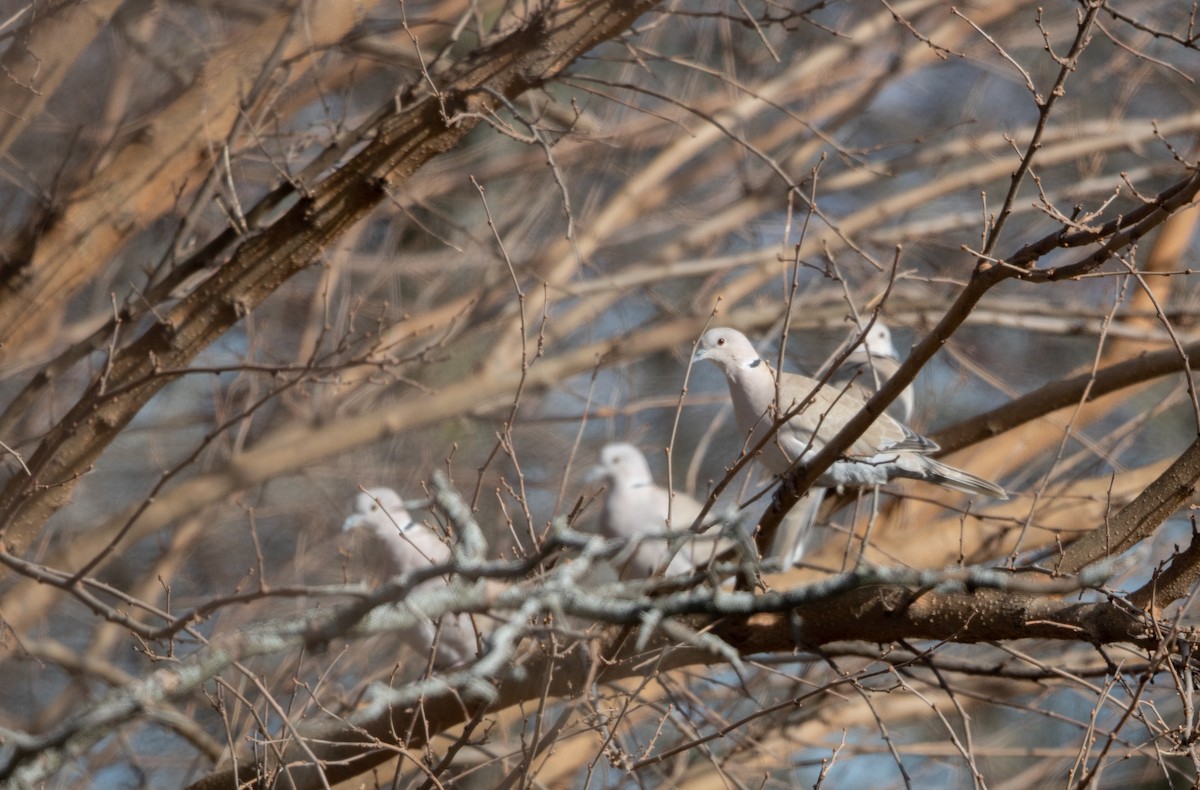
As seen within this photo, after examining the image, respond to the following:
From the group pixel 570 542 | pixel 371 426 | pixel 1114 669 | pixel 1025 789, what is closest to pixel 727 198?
pixel 371 426

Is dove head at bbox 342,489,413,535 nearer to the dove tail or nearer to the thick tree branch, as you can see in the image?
the thick tree branch

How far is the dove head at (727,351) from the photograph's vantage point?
4.26 metres

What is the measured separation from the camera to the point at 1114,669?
9.19ft

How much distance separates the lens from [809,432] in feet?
13.6

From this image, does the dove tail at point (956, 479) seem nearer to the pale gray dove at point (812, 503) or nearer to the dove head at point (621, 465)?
the pale gray dove at point (812, 503)

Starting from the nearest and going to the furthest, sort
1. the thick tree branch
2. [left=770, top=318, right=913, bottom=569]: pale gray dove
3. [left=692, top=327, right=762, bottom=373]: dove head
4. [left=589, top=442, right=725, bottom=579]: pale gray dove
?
the thick tree branch < [left=692, top=327, right=762, bottom=373]: dove head < [left=770, top=318, right=913, bottom=569]: pale gray dove < [left=589, top=442, right=725, bottom=579]: pale gray dove

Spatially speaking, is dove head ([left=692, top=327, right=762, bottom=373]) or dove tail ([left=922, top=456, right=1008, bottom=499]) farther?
dove head ([left=692, top=327, right=762, bottom=373])

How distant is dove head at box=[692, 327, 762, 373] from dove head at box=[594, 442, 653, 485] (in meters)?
1.14

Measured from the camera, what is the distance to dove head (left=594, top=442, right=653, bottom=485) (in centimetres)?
Answer: 540

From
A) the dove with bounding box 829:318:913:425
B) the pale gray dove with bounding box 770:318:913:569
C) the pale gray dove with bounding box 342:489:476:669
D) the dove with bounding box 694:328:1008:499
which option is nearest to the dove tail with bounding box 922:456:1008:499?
the dove with bounding box 694:328:1008:499

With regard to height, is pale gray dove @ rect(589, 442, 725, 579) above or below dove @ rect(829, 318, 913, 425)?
below

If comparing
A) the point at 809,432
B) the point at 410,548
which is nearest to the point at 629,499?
the point at 410,548

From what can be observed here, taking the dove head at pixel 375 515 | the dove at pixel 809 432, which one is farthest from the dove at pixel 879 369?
the dove head at pixel 375 515

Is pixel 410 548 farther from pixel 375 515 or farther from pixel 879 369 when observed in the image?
pixel 879 369
